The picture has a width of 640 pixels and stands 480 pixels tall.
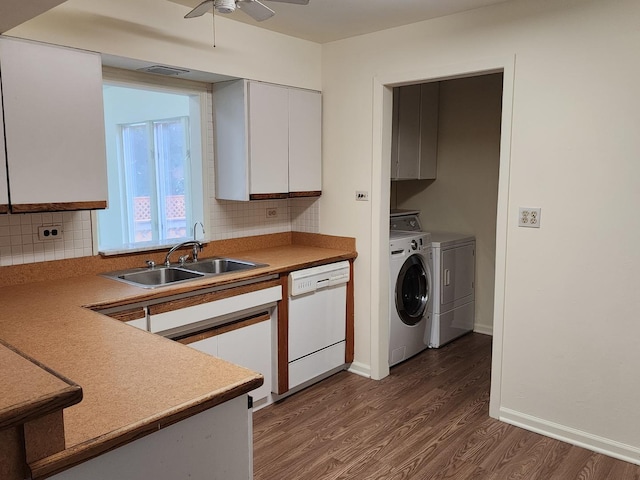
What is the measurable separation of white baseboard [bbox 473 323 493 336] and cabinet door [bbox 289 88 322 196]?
2.09m

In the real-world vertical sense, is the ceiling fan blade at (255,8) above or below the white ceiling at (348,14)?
below

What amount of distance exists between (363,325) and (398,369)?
46cm

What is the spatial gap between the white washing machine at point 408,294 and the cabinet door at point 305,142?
742 mm

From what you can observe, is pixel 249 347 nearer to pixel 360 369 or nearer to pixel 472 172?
pixel 360 369

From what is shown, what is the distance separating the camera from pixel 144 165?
6.00 m

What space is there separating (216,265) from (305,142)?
1080mm

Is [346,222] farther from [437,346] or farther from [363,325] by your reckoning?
[437,346]

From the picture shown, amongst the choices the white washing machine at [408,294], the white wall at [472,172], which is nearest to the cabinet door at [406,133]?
the white wall at [472,172]

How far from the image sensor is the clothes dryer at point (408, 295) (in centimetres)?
390

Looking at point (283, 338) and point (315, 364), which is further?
point (315, 364)

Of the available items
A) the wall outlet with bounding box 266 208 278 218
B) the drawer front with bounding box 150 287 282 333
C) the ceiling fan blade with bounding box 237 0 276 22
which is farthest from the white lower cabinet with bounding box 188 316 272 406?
the ceiling fan blade with bounding box 237 0 276 22

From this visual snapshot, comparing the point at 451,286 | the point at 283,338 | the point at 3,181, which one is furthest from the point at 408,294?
the point at 3,181

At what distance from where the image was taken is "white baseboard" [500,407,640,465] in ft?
8.93

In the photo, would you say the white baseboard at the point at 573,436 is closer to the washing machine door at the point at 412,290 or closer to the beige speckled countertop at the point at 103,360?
the washing machine door at the point at 412,290
